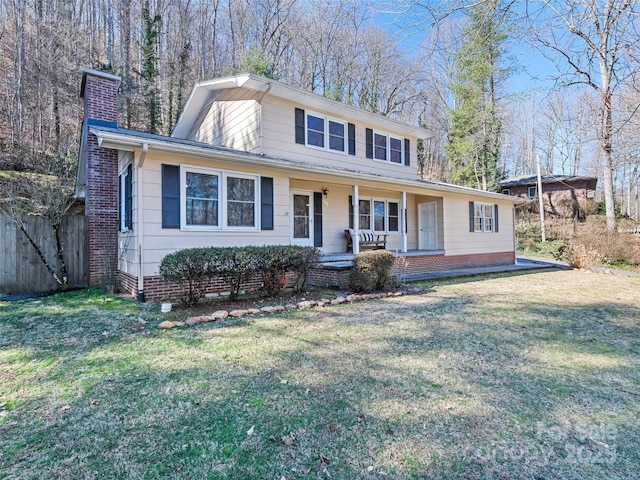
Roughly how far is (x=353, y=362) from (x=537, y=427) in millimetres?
1690

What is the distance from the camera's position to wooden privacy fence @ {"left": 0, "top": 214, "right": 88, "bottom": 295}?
7356 mm

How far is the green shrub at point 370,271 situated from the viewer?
7.65 meters

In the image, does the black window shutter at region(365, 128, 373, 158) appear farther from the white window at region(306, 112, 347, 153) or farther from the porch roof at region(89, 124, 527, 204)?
the porch roof at region(89, 124, 527, 204)

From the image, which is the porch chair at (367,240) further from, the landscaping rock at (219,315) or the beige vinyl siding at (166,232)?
the landscaping rock at (219,315)

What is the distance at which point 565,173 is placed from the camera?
29297 millimetres

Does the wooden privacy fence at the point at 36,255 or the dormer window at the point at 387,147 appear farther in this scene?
the dormer window at the point at 387,147

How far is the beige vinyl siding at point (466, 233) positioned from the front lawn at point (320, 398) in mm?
7421

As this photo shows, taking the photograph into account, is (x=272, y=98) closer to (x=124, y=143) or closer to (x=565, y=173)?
(x=124, y=143)

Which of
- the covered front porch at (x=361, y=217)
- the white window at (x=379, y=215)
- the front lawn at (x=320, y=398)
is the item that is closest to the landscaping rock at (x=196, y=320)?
the front lawn at (x=320, y=398)

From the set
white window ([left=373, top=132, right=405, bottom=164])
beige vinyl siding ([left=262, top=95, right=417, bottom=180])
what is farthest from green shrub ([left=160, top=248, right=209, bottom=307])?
white window ([left=373, top=132, right=405, bottom=164])

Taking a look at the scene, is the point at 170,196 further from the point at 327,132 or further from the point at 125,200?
the point at 327,132

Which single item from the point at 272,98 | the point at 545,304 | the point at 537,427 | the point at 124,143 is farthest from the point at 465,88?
the point at 537,427

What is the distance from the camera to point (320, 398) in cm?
285

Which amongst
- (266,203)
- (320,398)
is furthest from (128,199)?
(320,398)
